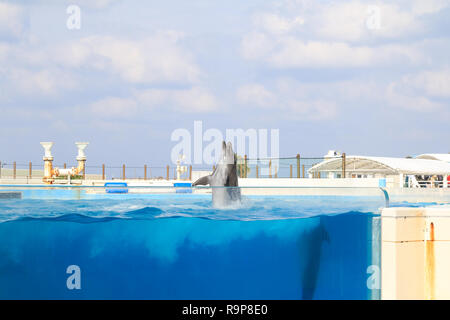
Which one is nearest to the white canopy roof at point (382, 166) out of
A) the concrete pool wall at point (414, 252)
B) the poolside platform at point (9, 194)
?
the concrete pool wall at point (414, 252)

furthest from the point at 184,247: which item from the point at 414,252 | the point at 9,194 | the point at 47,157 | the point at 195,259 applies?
the point at 47,157

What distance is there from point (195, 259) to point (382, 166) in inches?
1148

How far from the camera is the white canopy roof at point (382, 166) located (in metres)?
34.1

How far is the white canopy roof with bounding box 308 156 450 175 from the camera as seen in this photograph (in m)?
34.1

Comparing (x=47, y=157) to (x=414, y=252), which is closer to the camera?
(x=414, y=252)

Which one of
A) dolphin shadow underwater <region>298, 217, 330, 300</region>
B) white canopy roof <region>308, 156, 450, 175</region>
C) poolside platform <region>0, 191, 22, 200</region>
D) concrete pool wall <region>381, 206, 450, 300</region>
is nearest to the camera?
poolside platform <region>0, 191, 22, 200</region>

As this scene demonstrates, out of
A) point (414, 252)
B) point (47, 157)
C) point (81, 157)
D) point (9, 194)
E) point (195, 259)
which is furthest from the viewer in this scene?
point (81, 157)

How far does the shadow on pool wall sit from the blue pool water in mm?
15

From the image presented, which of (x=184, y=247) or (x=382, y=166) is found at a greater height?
(x=382, y=166)

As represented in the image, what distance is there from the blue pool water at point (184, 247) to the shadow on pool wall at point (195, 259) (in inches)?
0.6

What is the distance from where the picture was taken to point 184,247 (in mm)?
9367

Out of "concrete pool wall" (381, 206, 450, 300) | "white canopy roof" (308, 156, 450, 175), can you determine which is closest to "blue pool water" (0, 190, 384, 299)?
"concrete pool wall" (381, 206, 450, 300)

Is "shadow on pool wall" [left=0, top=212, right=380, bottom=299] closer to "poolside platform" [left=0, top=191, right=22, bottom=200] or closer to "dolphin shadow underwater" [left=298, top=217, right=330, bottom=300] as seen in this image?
"dolphin shadow underwater" [left=298, top=217, right=330, bottom=300]

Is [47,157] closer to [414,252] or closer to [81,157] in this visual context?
[81,157]
